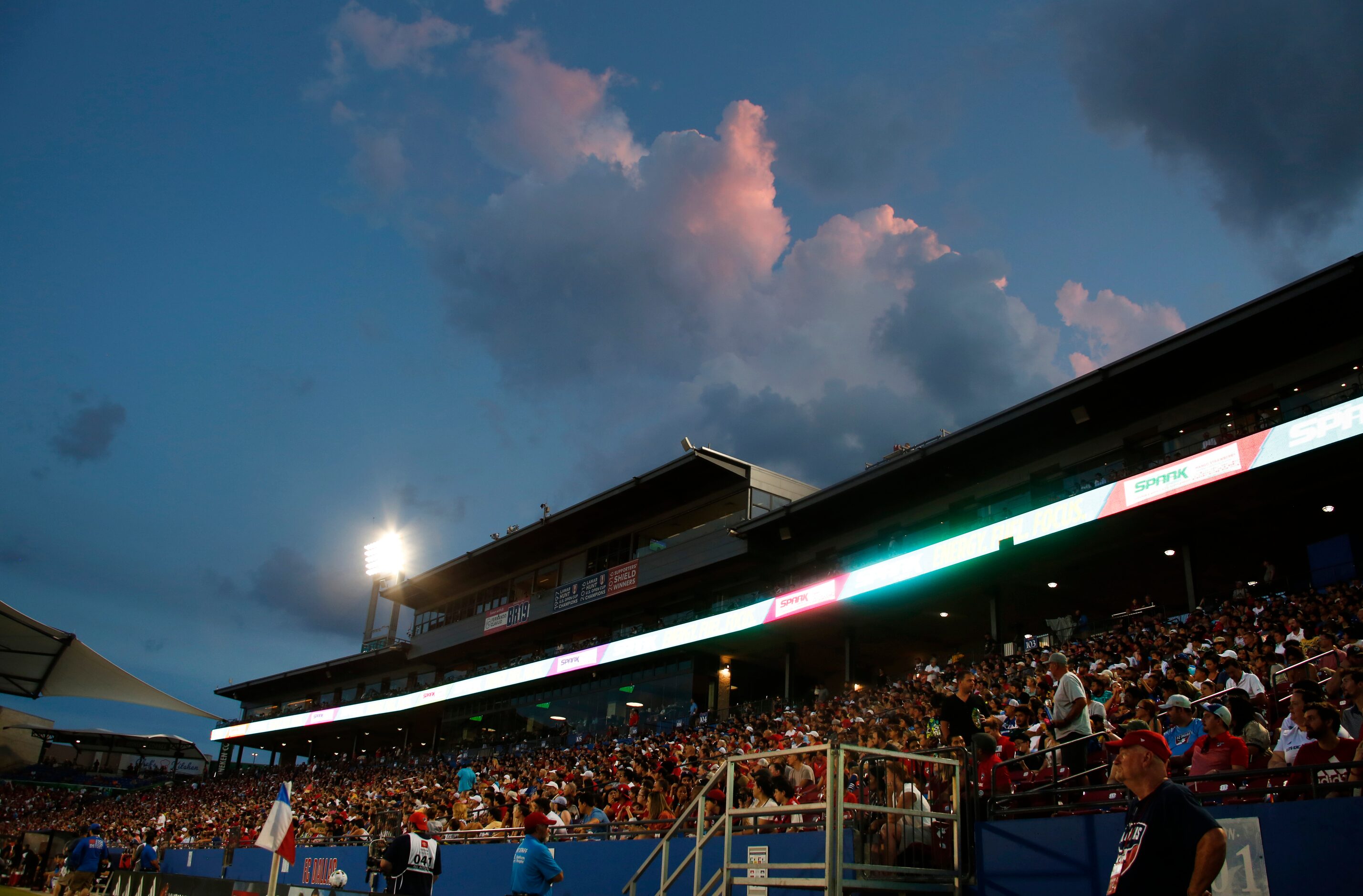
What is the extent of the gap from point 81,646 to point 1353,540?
1667 inches

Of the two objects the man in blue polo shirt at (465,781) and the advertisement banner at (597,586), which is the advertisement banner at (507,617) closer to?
the advertisement banner at (597,586)

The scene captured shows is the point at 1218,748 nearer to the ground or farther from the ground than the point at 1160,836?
farther from the ground

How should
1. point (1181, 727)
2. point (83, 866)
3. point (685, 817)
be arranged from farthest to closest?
point (83, 866)
point (685, 817)
point (1181, 727)

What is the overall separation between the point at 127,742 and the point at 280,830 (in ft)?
235

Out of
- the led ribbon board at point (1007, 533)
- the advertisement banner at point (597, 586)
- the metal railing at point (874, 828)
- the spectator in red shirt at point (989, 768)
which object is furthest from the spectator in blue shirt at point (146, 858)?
the spectator in red shirt at point (989, 768)

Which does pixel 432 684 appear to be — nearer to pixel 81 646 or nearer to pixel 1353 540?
pixel 81 646

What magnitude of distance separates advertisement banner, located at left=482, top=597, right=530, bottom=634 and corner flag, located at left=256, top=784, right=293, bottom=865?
98.3 feet

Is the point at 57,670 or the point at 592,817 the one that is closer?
the point at 592,817

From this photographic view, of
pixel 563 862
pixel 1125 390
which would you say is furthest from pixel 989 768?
pixel 1125 390

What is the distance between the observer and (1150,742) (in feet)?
13.4

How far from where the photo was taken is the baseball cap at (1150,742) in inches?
160

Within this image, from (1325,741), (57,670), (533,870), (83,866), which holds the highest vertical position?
(57,670)

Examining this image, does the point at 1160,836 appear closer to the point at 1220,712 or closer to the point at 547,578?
the point at 1220,712

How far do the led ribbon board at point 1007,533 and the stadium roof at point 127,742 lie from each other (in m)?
43.1
